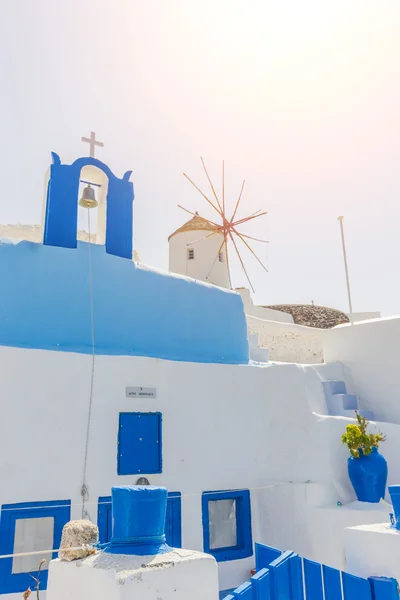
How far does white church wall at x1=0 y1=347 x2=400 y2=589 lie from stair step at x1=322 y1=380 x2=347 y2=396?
832 mm

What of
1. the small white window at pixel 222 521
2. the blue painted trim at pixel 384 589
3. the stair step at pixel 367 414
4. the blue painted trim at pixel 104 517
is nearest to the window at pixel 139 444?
the blue painted trim at pixel 104 517

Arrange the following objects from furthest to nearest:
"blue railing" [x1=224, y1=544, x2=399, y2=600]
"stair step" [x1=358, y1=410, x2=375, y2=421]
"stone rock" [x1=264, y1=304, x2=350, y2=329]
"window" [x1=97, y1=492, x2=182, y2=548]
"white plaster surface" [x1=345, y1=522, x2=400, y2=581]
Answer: "stone rock" [x1=264, y1=304, x2=350, y2=329], "stair step" [x1=358, y1=410, x2=375, y2=421], "window" [x1=97, y1=492, x2=182, y2=548], "white plaster surface" [x1=345, y1=522, x2=400, y2=581], "blue railing" [x1=224, y1=544, x2=399, y2=600]

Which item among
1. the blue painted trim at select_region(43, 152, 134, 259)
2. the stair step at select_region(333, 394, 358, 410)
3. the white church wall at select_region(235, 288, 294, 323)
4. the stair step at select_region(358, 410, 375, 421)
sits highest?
the white church wall at select_region(235, 288, 294, 323)

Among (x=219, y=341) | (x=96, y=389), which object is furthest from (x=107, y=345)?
(x=219, y=341)

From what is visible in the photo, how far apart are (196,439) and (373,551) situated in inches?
119

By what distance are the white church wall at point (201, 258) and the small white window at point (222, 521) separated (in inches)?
353

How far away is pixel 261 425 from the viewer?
7051mm

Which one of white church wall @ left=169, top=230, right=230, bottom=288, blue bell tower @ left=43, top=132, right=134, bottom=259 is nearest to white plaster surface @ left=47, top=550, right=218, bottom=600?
A: blue bell tower @ left=43, top=132, right=134, bottom=259

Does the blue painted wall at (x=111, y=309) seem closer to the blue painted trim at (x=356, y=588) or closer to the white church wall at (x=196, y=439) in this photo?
the white church wall at (x=196, y=439)

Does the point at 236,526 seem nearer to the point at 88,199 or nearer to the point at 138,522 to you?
the point at 138,522

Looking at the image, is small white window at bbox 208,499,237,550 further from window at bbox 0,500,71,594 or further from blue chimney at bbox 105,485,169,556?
blue chimney at bbox 105,485,169,556

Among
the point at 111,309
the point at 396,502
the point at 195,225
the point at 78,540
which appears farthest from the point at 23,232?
the point at 78,540

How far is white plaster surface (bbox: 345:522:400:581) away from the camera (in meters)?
3.72

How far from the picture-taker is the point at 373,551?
387 centimetres
